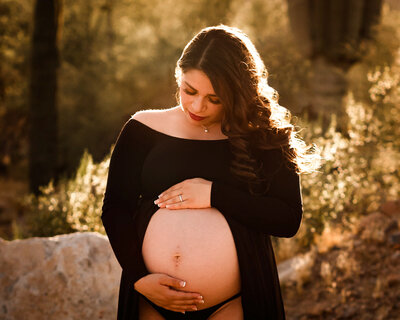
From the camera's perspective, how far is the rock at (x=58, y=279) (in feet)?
10.1

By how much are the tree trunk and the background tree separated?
4.93 m

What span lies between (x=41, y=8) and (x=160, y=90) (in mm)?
6483

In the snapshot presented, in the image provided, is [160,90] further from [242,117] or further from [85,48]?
[242,117]

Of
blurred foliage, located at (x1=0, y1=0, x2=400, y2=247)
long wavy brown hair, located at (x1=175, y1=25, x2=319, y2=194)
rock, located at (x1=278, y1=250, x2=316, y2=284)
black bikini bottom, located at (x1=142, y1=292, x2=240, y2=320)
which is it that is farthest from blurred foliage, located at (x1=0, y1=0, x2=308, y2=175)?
black bikini bottom, located at (x1=142, y1=292, x2=240, y2=320)

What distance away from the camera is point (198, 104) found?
205 centimetres

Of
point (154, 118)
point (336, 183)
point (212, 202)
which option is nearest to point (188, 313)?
point (212, 202)

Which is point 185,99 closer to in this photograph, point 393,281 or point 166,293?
point 166,293

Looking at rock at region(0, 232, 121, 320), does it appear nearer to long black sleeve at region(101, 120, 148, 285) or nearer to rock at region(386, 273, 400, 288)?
long black sleeve at region(101, 120, 148, 285)

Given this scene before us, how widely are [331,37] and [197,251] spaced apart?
26.2ft

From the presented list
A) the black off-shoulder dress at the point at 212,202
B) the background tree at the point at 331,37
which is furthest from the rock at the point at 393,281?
the background tree at the point at 331,37

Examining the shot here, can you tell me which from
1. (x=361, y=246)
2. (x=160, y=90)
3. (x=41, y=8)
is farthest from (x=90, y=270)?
(x=160, y=90)

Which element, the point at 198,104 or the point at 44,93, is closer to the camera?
the point at 198,104

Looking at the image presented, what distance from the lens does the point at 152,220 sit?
209 centimetres

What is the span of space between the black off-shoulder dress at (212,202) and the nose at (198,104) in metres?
0.17
